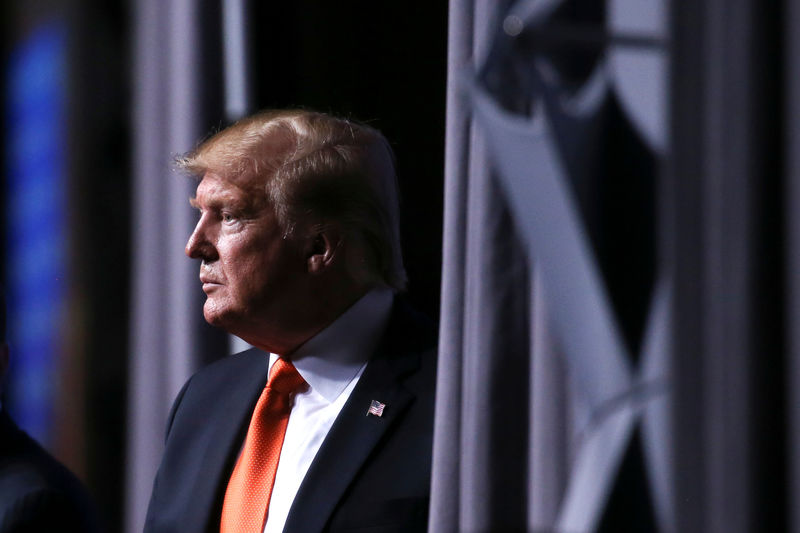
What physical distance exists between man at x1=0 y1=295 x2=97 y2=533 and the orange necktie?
301mm

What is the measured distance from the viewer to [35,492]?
1.52m

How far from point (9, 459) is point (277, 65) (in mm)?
945

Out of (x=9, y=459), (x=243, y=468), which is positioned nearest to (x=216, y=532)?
(x=243, y=468)

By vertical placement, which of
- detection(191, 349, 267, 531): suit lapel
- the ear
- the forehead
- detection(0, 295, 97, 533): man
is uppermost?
the forehead

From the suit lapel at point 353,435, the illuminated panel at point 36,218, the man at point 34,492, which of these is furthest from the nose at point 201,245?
the illuminated panel at point 36,218

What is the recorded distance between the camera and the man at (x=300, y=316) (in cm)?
135

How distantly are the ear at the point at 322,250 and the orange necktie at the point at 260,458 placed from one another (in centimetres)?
15

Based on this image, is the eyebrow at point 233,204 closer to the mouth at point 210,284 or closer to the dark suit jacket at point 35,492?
the mouth at point 210,284

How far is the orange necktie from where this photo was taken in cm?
134

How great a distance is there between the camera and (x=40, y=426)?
2.76 meters

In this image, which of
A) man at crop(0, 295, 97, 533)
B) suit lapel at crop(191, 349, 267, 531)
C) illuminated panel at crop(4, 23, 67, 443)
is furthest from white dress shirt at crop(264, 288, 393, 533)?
illuminated panel at crop(4, 23, 67, 443)

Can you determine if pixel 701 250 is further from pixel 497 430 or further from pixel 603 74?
pixel 497 430

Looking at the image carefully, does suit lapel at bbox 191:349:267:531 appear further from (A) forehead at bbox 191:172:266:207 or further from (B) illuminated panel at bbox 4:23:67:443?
(B) illuminated panel at bbox 4:23:67:443

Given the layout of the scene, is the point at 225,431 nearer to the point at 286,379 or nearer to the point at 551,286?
the point at 286,379
